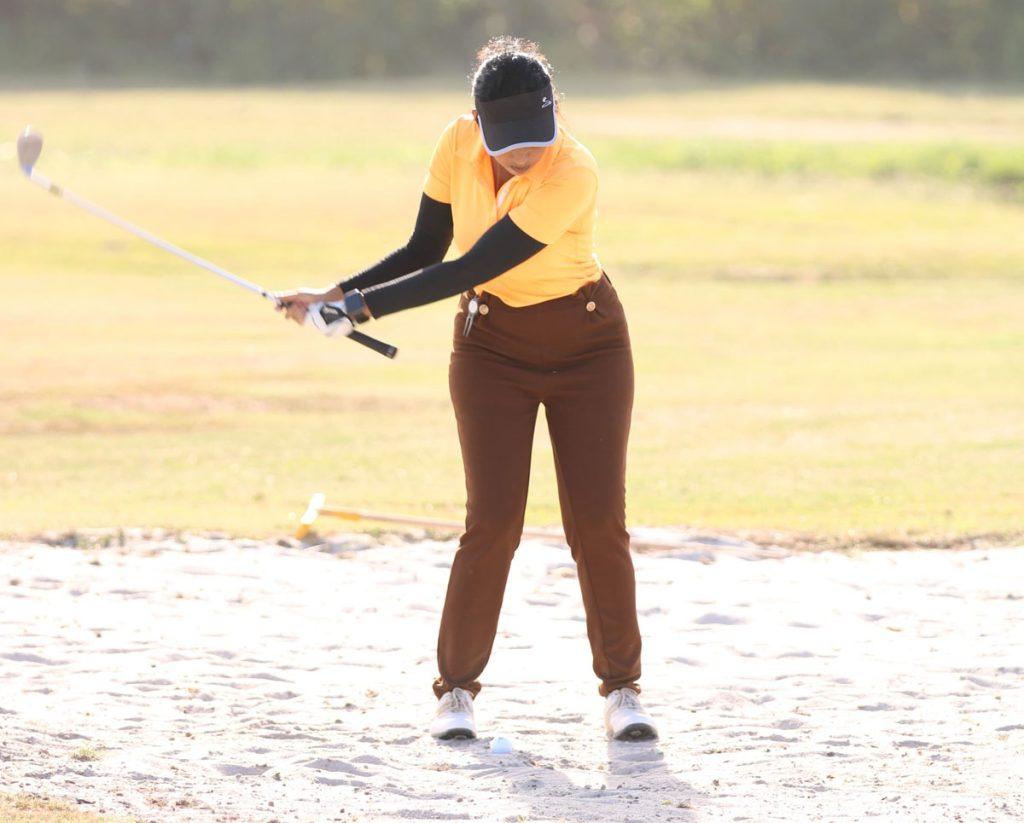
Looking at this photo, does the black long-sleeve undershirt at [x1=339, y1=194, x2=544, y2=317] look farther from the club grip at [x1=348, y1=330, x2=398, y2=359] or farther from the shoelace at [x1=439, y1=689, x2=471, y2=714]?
the shoelace at [x1=439, y1=689, x2=471, y2=714]

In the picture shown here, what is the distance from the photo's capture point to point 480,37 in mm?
77250

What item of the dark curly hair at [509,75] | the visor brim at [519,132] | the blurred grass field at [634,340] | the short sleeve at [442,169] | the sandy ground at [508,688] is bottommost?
the sandy ground at [508,688]

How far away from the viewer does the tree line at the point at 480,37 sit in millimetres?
74062

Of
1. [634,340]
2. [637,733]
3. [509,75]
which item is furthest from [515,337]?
[634,340]

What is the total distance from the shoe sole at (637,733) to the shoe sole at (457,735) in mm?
501

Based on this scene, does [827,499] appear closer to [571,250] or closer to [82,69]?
[571,250]

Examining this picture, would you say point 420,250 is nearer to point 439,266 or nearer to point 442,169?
point 442,169

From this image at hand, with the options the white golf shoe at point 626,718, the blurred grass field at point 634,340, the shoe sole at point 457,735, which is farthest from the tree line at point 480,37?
the shoe sole at point 457,735

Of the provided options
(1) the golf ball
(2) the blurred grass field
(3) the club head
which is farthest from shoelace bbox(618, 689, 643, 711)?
(2) the blurred grass field

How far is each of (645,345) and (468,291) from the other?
41.2ft

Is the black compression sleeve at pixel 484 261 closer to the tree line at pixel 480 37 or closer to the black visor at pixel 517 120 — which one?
the black visor at pixel 517 120

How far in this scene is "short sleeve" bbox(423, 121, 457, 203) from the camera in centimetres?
564

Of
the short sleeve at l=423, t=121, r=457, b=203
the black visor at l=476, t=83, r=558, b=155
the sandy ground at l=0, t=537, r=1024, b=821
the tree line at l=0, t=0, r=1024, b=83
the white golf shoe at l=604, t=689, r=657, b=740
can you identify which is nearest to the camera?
the sandy ground at l=0, t=537, r=1024, b=821

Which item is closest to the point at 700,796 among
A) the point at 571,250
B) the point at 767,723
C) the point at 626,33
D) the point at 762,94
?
the point at 767,723
